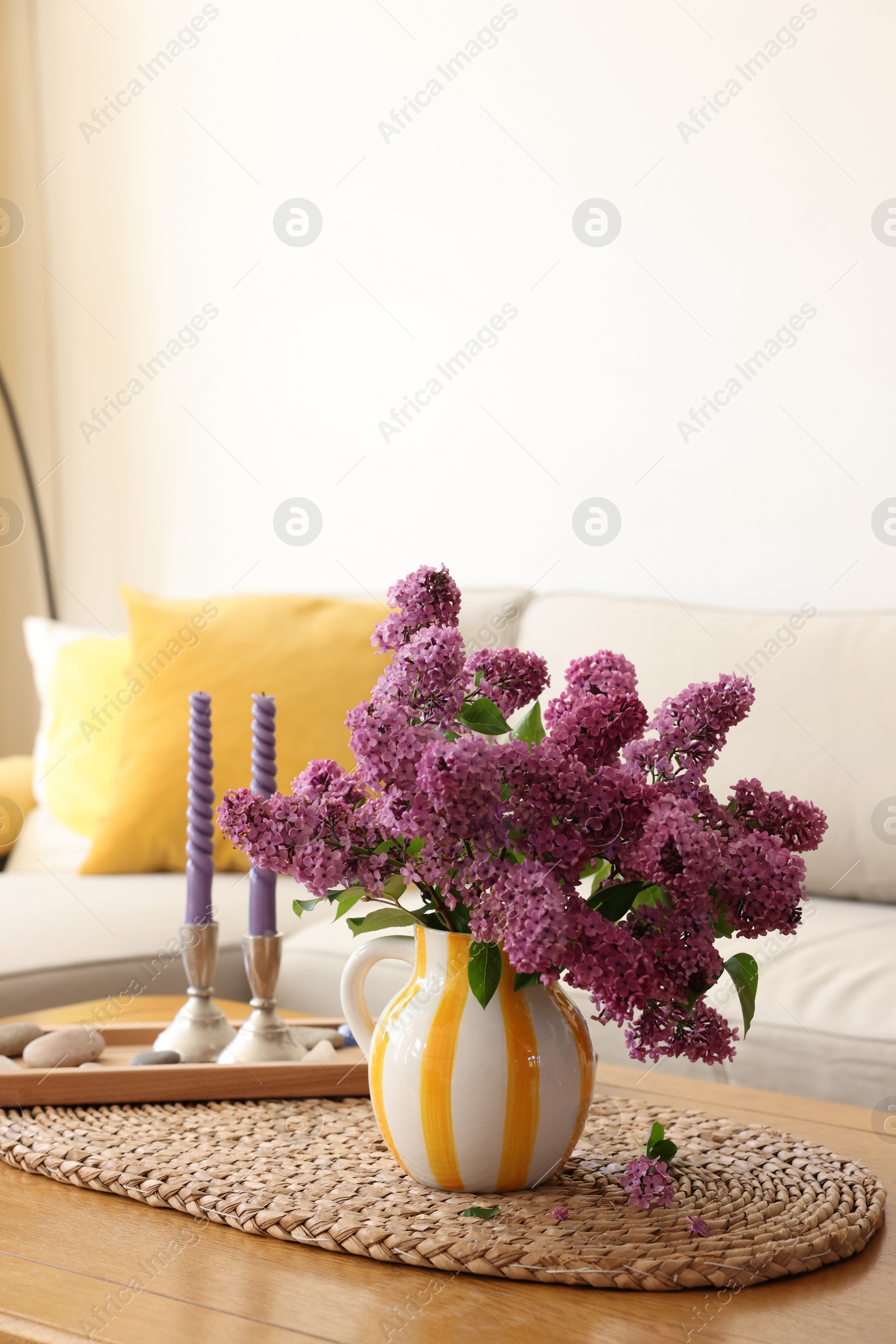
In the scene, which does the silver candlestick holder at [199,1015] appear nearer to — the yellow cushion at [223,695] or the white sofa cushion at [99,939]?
the white sofa cushion at [99,939]

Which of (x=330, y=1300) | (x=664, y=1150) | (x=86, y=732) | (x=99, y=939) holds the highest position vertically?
(x=86, y=732)

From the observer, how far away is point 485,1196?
2.72 ft

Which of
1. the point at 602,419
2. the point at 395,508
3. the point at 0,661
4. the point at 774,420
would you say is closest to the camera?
the point at 774,420

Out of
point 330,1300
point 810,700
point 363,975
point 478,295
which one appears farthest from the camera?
point 478,295

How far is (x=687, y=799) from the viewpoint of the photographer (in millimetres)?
765

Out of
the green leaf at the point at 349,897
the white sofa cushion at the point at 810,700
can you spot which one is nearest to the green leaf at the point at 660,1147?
the green leaf at the point at 349,897

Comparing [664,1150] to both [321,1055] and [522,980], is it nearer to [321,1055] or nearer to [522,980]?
[522,980]

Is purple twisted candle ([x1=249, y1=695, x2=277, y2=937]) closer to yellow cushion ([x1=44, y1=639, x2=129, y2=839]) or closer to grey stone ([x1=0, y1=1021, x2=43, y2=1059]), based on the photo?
grey stone ([x1=0, y1=1021, x2=43, y2=1059])

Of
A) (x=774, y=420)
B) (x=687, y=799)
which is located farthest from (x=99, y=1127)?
(x=774, y=420)

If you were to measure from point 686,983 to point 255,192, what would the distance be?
267cm

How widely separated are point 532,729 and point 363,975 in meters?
0.27

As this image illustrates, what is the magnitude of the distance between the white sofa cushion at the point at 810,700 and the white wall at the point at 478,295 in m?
0.32

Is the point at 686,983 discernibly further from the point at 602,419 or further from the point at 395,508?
the point at 395,508

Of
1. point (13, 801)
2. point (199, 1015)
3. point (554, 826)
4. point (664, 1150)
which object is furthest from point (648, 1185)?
point (13, 801)
